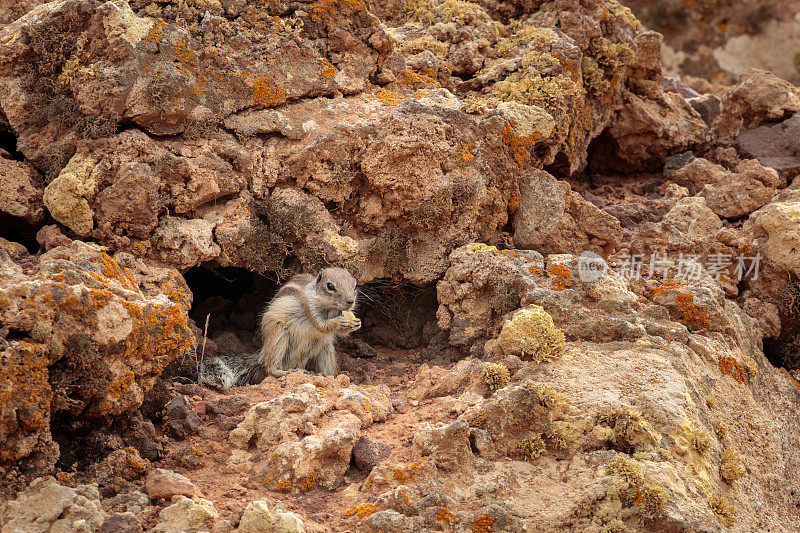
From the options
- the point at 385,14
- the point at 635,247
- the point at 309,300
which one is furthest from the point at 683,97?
the point at 309,300

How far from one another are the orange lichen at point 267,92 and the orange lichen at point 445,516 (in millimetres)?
4649

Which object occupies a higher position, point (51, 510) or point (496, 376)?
point (496, 376)

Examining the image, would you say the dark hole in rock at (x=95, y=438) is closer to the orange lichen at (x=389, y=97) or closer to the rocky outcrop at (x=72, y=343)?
the rocky outcrop at (x=72, y=343)

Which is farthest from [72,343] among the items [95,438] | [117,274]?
[117,274]

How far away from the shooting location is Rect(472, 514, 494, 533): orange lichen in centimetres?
532

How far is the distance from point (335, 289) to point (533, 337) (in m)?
2.18

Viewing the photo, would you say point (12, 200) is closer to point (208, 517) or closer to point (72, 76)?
point (72, 76)

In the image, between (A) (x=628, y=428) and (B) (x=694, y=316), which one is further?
(B) (x=694, y=316)

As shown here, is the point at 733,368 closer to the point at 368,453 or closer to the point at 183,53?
the point at 368,453

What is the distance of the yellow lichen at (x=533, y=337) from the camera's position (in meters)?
6.70

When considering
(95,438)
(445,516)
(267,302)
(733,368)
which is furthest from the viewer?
(267,302)

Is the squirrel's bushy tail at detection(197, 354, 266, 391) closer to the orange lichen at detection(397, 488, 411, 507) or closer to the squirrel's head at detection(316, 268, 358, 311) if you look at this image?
the squirrel's head at detection(316, 268, 358, 311)

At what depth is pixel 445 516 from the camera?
5.34 meters

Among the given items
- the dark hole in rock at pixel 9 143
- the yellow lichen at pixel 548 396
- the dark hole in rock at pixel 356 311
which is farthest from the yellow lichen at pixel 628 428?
the dark hole in rock at pixel 9 143
